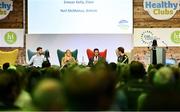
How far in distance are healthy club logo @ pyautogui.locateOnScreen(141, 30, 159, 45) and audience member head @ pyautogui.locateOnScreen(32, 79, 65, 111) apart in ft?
36.1

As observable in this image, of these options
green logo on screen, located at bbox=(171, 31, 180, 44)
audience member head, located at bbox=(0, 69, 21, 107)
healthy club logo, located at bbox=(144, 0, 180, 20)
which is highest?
healthy club logo, located at bbox=(144, 0, 180, 20)

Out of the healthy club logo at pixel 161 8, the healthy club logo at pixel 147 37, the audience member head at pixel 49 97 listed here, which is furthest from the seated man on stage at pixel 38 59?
the audience member head at pixel 49 97

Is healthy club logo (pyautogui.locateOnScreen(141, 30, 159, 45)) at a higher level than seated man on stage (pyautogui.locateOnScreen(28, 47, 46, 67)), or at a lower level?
higher

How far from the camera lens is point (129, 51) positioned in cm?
1268

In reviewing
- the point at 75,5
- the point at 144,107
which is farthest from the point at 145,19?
→ the point at 144,107

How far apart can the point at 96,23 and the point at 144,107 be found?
10.3 meters

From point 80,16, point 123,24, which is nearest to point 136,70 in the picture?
point 123,24

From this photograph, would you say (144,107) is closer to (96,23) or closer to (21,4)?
(96,23)

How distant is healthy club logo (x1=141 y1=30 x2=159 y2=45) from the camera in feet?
42.1

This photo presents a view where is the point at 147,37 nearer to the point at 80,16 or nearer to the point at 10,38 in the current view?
the point at 80,16

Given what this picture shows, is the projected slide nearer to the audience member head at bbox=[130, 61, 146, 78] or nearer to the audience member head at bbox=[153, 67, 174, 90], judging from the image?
the audience member head at bbox=[130, 61, 146, 78]

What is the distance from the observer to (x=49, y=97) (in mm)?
1886

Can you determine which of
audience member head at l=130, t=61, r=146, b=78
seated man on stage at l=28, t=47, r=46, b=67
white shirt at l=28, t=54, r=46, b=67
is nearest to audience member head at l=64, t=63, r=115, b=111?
audience member head at l=130, t=61, r=146, b=78

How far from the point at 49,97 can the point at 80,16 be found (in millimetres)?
11005
